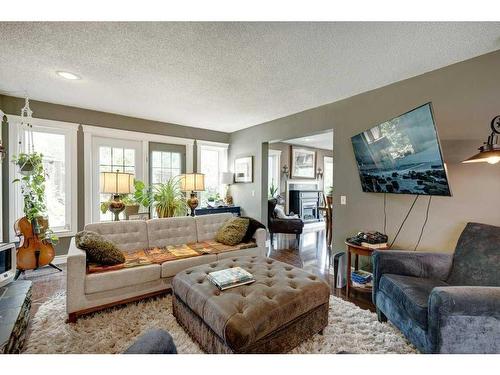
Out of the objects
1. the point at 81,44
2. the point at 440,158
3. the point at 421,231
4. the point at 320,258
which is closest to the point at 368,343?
the point at 421,231

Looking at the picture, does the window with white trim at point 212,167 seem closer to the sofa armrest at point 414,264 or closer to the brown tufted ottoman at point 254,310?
the brown tufted ottoman at point 254,310

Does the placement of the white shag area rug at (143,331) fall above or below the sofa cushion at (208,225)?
below

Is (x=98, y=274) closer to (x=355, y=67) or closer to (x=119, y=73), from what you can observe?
(x=119, y=73)

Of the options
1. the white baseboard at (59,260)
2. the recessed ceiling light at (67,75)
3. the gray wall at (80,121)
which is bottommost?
the white baseboard at (59,260)

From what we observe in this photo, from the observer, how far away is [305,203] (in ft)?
22.8

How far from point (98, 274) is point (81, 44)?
194 cm

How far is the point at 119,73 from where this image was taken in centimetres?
236

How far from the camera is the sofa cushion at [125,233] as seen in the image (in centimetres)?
261

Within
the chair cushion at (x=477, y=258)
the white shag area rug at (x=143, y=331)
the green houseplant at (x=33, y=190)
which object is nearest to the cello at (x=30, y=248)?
the green houseplant at (x=33, y=190)

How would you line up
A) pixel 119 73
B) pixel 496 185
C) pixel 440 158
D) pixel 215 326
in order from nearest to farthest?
1. pixel 215 326
2. pixel 440 158
3. pixel 496 185
4. pixel 119 73

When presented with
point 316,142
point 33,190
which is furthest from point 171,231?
point 316,142

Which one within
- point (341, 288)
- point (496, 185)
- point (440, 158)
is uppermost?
point (440, 158)

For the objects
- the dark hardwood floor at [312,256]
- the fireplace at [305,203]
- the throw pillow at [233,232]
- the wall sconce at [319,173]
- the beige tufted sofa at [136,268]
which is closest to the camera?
the beige tufted sofa at [136,268]

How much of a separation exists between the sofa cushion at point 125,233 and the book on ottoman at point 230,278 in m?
1.34
